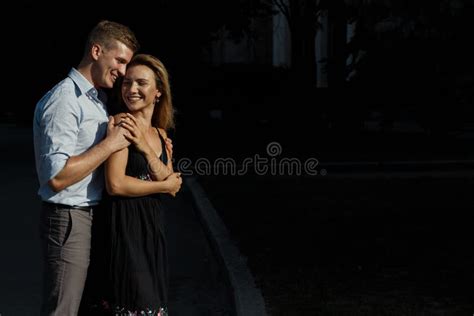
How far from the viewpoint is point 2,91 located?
22.3m

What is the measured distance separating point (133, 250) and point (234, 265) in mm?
3746

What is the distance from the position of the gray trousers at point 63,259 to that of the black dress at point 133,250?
13cm

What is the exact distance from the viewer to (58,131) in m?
3.29

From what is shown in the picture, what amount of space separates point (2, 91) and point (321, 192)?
41.5 ft

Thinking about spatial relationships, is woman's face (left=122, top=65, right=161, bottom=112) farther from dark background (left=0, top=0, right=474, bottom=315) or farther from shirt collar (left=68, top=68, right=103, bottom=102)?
dark background (left=0, top=0, right=474, bottom=315)

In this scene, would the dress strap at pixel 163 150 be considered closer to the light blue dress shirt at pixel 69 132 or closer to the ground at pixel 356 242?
the light blue dress shirt at pixel 69 132

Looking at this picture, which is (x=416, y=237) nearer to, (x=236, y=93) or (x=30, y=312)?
(x=30, y=312)

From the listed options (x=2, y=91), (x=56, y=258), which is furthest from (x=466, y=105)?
(x=2, y=91)

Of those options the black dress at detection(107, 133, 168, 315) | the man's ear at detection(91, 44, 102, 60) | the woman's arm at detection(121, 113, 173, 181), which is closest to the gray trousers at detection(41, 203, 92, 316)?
the black dress at detection(107, 133, 168, 315)

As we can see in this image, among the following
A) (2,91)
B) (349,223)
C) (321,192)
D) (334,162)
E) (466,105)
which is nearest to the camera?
(466,105)

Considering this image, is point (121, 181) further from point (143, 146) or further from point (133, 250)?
point (133, 250)

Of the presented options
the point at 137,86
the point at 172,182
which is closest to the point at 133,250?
the point at 172,182

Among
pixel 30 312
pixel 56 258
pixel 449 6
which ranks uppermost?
pixel 449 6

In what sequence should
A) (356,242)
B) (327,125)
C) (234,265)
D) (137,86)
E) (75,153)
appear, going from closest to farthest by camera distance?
(75,153)
(137,86)
(234,265)
(356,242)
(327,125)
